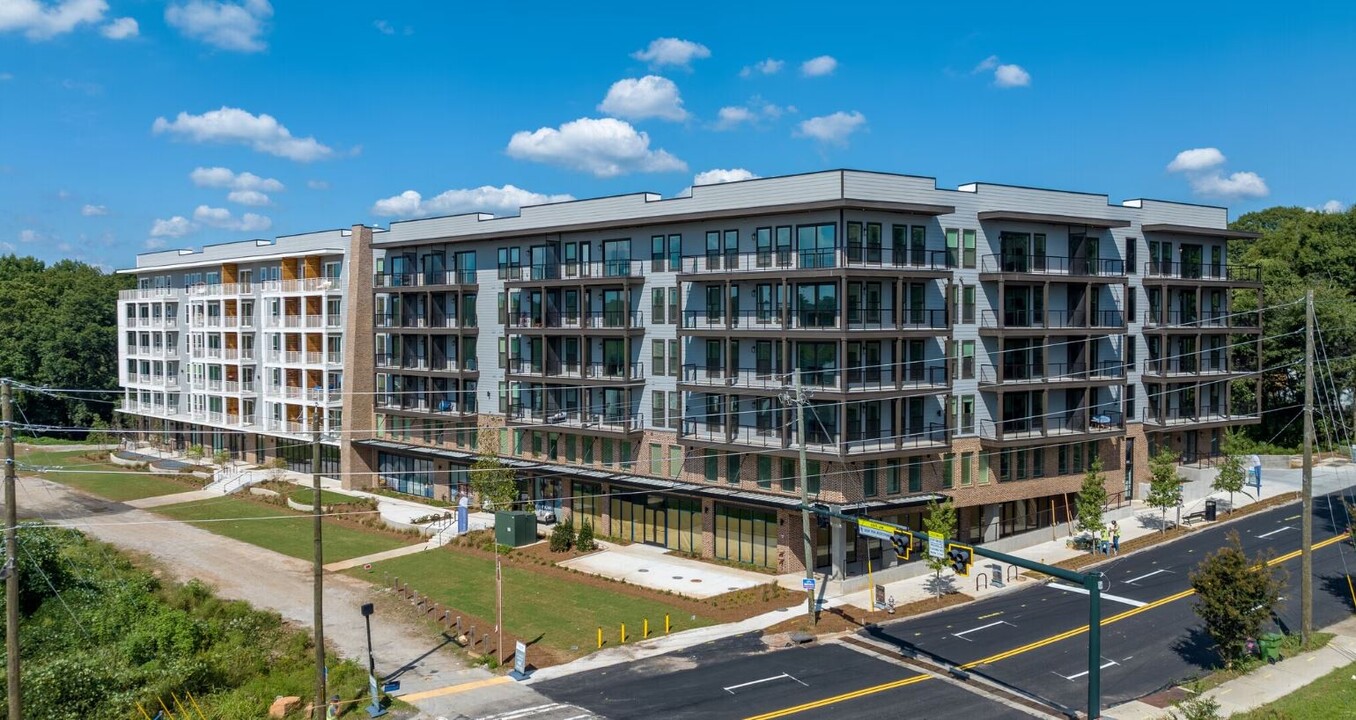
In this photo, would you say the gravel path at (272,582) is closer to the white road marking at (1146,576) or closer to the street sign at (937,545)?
the street sign at (937,545)

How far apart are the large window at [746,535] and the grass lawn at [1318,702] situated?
22.3 metres

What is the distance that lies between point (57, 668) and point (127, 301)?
73.5m

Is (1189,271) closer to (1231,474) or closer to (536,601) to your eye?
(1231,474)

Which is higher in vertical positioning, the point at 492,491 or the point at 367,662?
the point at 492,491

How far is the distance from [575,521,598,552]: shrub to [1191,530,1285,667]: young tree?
28.7 metres

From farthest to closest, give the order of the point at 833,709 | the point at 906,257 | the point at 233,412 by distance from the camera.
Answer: the point at 233,412, the point at 906,257, the point at 833,709

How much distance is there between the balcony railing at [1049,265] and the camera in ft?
155

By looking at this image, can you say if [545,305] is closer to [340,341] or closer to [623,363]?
[623,363]

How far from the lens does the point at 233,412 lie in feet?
261

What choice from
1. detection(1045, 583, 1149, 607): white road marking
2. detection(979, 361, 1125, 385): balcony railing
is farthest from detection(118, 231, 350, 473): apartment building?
detection(1045, 583, 1149, 607): white road marking

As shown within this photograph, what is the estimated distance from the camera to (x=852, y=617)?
124ft

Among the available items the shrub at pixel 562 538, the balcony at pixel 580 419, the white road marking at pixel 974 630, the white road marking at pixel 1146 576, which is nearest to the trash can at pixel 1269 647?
the white road marking at pixel 974 630

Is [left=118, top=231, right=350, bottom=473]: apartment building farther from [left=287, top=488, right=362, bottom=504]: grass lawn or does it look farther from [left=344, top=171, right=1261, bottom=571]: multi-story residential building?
[left=344, top=171, right=1261, bottom=571]: multi-story residential building

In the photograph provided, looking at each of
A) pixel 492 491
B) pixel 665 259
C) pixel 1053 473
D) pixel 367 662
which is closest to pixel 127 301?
pixel 492 491
